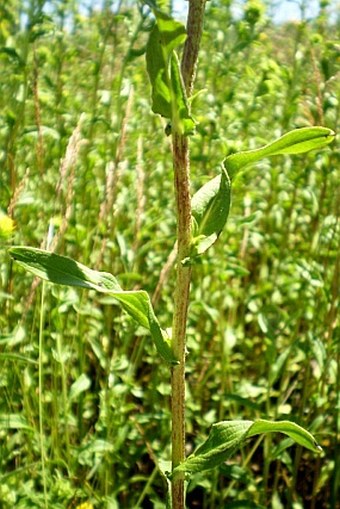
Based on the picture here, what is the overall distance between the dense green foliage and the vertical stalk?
395mm

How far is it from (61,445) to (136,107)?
4.87 ft

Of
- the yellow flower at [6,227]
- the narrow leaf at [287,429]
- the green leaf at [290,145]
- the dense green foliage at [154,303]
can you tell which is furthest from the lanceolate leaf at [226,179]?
the yellow flower at [6,227]

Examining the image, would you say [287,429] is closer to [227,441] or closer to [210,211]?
[227,441]

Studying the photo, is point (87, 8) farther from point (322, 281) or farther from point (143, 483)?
point (143, 483)

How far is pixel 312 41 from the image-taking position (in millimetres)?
2162

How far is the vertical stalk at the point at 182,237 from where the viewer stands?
32.7 inches

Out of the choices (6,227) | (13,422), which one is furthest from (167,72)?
(13,422)

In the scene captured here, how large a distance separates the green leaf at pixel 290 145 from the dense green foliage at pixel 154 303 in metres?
0.59

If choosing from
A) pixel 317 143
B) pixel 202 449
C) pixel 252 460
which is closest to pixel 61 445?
pixel 252 460

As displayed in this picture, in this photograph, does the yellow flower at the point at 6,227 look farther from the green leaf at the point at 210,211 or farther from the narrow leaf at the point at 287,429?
the narrow leaf at the point at 287,429

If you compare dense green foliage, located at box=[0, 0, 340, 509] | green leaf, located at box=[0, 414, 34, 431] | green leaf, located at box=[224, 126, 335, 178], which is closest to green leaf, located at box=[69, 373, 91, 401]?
dense green foliage, located at box=[0, 0, 340, 509]

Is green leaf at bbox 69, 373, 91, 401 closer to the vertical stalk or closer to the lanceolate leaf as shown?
the vertical stalk

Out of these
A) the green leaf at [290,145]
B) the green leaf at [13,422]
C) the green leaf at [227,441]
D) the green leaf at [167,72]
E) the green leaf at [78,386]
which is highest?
the green leaf at [167,72]

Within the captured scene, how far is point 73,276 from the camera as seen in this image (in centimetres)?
91
